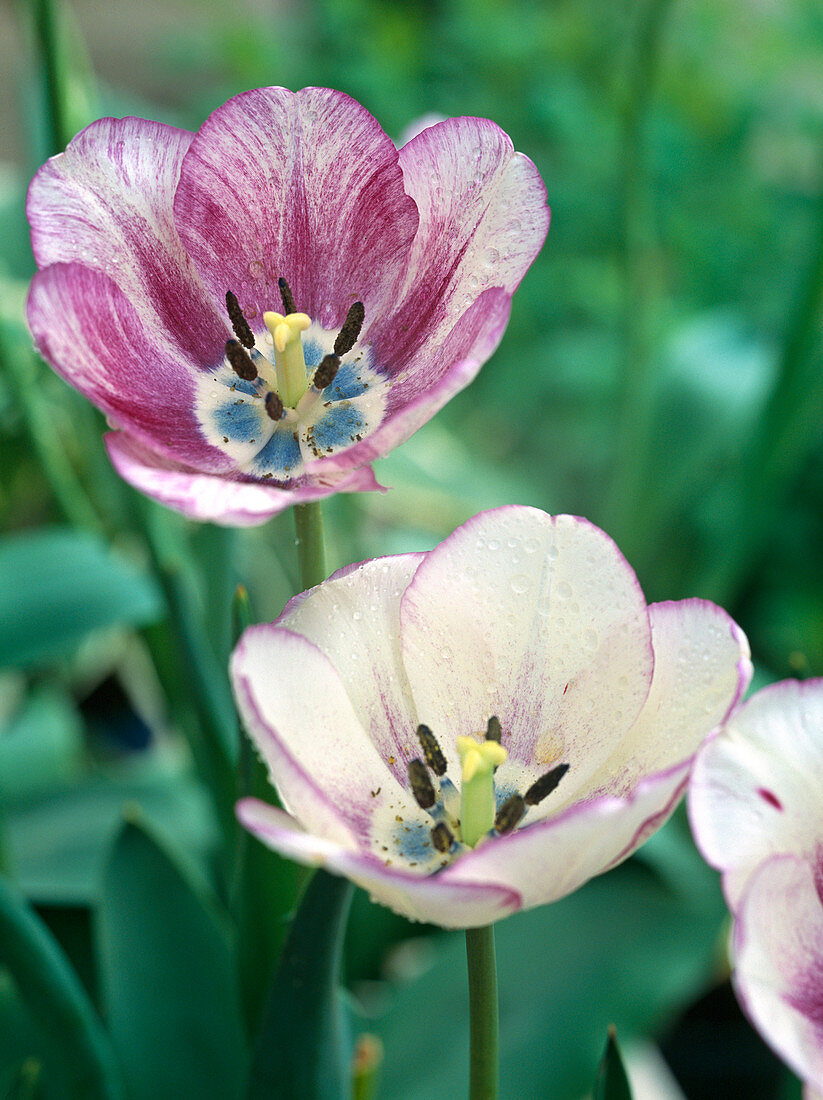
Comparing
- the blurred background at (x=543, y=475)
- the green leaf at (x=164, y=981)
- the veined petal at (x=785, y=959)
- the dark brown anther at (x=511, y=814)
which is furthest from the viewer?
the blurred background at (x=543, y=475)

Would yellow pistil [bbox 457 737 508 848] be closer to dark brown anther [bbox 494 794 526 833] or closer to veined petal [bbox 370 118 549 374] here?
dark brown anther [bbox 494 794 526 833]

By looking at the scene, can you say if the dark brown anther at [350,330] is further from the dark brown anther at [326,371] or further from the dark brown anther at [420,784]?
the dark brown anther at [420,784]

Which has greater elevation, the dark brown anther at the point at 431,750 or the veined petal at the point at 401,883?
the veined petal at the point at 401,883

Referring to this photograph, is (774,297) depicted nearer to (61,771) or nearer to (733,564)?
(733,564)

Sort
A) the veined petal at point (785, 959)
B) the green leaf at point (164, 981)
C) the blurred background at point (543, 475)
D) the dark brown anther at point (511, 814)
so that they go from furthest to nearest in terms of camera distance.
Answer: the blurred background at point (543, 475), the green leaf at point (164, 981), the dark brown anther at point (511, 814), the veined petal at point (785, 959)

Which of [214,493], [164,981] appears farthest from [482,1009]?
[164,981]

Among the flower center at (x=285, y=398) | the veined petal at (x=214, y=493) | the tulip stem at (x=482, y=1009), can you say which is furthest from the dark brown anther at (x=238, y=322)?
the tulip stem at (x=482, y=1009)

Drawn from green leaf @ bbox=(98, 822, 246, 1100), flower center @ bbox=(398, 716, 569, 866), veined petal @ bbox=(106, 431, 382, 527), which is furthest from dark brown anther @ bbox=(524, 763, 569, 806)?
green leaf @ bbox=(98, 822, 246, 1100)
